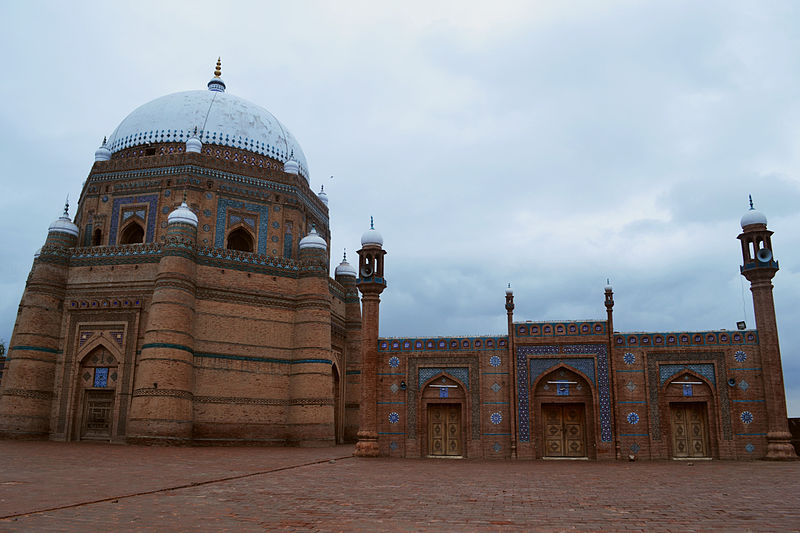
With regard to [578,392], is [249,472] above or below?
below

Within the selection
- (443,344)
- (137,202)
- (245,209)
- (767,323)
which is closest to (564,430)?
(443,344)

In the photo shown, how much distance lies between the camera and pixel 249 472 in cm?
1237

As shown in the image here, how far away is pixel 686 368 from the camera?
16.6m

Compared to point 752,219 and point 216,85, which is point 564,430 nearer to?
point 752,219

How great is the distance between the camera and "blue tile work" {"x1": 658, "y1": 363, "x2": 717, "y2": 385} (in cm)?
1653

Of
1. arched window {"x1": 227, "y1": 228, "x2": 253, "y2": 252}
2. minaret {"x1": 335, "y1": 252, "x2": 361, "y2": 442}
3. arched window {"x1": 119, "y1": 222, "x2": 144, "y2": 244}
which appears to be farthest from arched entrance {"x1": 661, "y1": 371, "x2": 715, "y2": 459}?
arched window {"x1": 119, "y1": 222, "x2": 144, "y2": 244}

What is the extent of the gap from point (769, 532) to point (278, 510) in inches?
200

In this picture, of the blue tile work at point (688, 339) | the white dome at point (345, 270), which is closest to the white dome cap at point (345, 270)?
the white dome at point (345, 270)

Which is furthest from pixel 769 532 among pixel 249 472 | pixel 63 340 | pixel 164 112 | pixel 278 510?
pixel 164 112

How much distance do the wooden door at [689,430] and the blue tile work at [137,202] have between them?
2035cm

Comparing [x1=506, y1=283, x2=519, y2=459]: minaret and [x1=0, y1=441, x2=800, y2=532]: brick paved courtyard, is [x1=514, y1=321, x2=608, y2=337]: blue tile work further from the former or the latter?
[x1=0, y1=441, x2=800, y2=532]: brick paved courtyard

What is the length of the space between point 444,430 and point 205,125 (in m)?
18.7

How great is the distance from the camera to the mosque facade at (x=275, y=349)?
1655cm

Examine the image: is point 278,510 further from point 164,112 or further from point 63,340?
point 164,112
